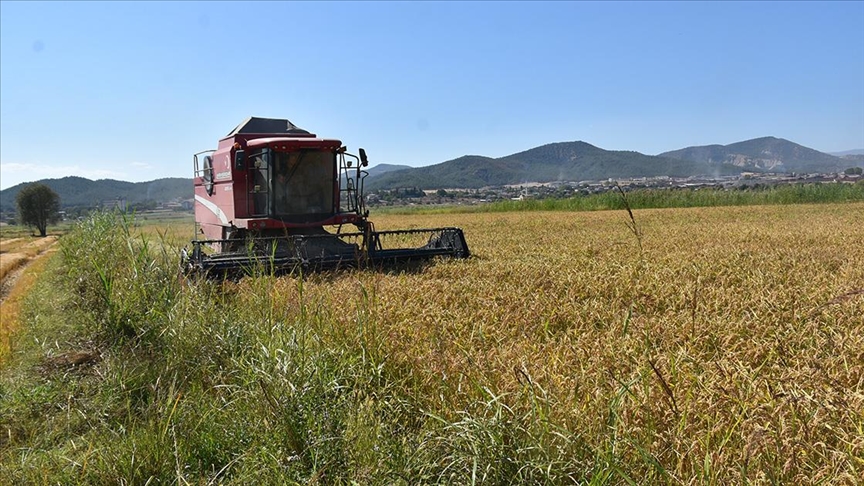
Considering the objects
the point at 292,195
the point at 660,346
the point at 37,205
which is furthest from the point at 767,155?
the point at 660,346

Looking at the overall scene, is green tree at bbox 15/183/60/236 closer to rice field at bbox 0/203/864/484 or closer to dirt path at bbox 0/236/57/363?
dirt path at bbox 0/236/57/363

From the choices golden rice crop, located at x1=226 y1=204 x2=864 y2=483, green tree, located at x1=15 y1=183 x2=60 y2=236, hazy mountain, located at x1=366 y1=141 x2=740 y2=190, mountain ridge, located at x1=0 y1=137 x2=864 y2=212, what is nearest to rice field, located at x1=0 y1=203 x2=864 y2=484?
golden rice crop, located at x1=226 y1=204 x2=864 y2=483

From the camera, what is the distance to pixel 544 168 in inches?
3216

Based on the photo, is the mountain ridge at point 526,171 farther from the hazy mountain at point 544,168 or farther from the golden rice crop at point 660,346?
the golden rice crop at point 660,346

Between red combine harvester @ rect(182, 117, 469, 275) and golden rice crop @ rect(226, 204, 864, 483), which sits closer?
golden rice crop @ rect(226, 204, 864, 483)

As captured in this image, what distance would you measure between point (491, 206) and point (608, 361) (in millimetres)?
28735

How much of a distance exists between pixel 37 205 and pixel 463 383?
2343 inches

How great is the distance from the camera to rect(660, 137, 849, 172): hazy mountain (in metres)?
113

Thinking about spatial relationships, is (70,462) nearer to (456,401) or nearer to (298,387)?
(298,387)

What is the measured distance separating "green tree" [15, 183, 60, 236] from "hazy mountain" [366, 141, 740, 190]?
29429 millimetres

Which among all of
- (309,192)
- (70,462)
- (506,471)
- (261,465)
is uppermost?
(309,192)

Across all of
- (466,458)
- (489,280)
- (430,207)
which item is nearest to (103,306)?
(489,280)

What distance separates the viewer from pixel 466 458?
6.66 ft

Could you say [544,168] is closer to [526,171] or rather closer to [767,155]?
[526,171]
